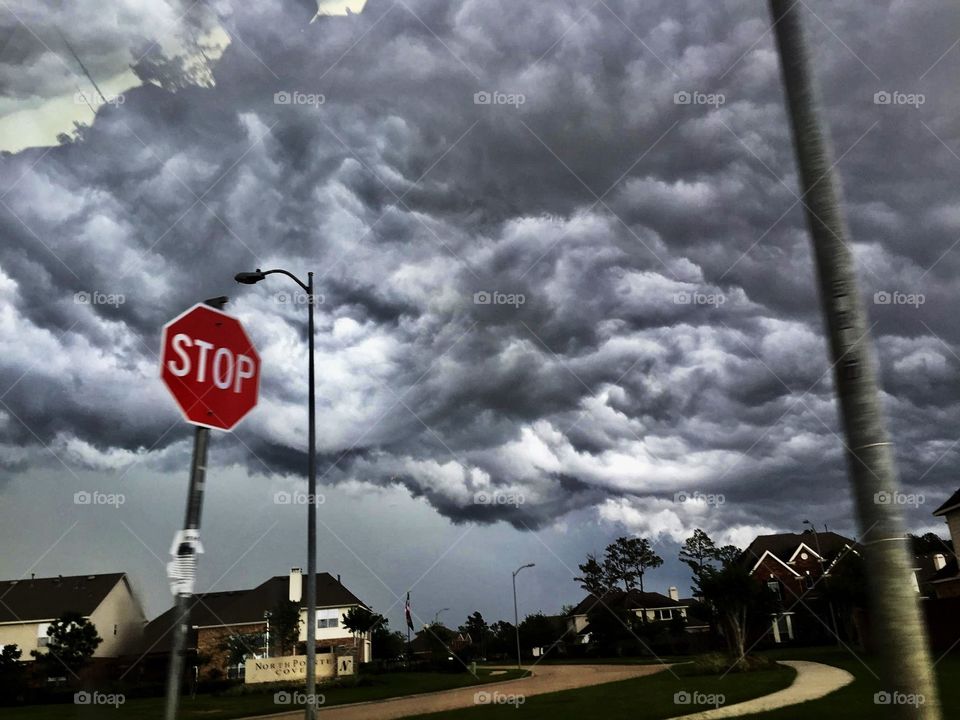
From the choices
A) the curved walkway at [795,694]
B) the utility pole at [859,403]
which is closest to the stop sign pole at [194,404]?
the utility pole at [859,403]

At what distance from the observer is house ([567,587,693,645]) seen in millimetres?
86188

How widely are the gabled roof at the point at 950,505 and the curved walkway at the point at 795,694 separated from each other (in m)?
19.8

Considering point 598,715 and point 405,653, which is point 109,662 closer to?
point 598,715

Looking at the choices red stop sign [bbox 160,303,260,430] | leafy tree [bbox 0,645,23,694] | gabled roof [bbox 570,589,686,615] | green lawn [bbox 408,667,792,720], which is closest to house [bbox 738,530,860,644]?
gabled roof [bbox 570,589,686,615]

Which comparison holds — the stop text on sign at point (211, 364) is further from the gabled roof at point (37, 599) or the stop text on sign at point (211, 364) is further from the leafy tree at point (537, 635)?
the leafy tree at point (537, 635)

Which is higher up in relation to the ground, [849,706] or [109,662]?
[109,662]

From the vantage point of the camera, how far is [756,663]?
33000mm

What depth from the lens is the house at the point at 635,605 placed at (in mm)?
86188

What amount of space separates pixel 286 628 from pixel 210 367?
186ft

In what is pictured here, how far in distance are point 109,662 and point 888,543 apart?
327cm

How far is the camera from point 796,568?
75.1m

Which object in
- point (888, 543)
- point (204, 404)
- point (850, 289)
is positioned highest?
point (850, 289)

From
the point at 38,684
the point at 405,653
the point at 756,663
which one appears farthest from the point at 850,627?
the point at 38,684

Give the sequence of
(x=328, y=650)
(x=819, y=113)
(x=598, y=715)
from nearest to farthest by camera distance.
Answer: (x=819, y=113) < (x=598, y=715) < (x=328, y=650)
